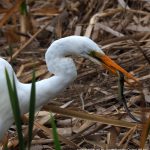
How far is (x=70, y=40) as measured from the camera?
259cm

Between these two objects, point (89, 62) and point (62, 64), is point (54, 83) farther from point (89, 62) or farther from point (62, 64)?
point (89, 62)

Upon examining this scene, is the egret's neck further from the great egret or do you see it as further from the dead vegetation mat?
the dead vegetation mat

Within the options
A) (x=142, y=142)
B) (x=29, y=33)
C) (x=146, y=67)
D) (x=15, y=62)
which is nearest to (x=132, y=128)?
(x=142, y=142)

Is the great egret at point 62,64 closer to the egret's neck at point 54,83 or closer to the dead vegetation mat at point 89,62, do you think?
the egret's neck at point 54,83

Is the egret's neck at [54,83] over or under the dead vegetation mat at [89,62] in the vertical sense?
over

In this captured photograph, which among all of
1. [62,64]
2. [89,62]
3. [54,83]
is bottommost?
[89,62]

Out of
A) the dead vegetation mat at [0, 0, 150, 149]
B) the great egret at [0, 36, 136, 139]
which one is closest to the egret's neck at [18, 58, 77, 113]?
the great egret at [0, 36, 136, 139]

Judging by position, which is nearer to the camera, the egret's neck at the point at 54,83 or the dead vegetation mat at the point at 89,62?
the egret's neck at the point at 54,83

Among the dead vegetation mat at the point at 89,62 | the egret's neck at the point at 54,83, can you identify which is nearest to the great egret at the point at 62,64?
the egret's neck at the point at 54,83

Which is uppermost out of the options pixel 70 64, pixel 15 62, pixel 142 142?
pixel 70 64

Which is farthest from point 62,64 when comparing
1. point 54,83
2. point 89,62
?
point 89,62

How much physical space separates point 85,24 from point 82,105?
114cm

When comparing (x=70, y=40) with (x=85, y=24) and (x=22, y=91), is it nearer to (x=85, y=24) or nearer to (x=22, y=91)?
(x=22, y=91)

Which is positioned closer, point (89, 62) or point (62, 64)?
point (62, 64)
